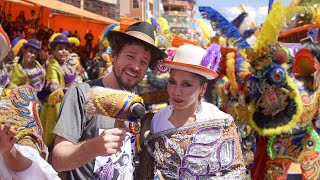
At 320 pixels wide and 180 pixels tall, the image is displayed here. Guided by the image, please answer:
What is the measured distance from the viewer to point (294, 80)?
16.2ft

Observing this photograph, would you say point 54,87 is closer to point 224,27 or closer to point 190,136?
point 224,27

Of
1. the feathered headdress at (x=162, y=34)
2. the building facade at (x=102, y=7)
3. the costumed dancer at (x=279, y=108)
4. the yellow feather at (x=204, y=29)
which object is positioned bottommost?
the costumed dancer at (x=279, y=108)

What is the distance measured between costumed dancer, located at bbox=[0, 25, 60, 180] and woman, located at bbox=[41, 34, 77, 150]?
3.09 metres

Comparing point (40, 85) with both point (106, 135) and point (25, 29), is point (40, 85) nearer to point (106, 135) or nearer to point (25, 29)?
point (25, 29)

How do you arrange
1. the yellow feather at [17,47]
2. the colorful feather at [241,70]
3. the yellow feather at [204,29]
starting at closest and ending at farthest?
the colorful feather at [241,70]
the yellow feather at [17,47]
the yellow feather at [204,29]

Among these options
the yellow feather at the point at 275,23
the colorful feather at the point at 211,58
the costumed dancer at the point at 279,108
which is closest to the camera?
the colorful feather at the point at 211,58

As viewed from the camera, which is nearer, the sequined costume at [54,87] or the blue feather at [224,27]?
the sequined costume at [54,87]

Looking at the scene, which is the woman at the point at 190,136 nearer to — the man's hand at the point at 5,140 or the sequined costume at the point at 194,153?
the sequined costume at the point at 194,153

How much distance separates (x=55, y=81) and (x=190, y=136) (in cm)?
407

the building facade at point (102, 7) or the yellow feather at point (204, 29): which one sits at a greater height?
the building facade at point (102, 7)

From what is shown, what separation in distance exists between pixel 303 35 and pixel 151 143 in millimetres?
10606

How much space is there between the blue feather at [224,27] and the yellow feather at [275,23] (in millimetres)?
1007

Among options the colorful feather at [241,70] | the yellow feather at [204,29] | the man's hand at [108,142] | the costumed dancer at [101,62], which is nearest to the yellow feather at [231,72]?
the colorful feather at [241,70]

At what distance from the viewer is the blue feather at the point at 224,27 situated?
6.25 metres
